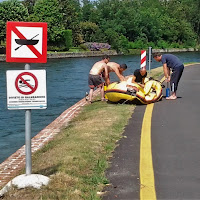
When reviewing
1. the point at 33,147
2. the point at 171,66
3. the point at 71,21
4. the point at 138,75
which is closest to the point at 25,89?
the point at 33,147

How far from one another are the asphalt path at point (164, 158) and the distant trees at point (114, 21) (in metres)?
69.1

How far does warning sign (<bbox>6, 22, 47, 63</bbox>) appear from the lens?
5547 mm

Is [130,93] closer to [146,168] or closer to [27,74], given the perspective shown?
[146,168]

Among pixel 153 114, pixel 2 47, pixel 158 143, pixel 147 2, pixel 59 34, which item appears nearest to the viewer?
pixel 158 143

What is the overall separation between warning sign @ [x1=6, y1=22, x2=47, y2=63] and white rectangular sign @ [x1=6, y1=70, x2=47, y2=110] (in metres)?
0.16

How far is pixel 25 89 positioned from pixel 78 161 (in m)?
1.52

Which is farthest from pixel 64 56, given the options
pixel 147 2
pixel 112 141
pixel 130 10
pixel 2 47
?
pixel 147 2

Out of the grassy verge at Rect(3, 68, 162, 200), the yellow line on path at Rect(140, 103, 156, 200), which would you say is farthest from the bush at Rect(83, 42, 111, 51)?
the yellow line on path at Rect(140, 103, 156, 200)

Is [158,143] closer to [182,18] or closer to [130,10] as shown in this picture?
[130,10]

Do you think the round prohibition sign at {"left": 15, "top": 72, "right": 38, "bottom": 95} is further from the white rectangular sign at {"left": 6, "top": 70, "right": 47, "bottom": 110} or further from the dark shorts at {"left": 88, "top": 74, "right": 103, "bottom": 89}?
the dark shorts at {"left": 88, "top": 74, "right": 103, "bottom": 89}

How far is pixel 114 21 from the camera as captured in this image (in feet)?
372

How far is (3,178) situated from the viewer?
6727mm

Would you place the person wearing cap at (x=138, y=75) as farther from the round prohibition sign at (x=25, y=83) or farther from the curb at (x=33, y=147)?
the round prohibition sign at (x=25, y=83)

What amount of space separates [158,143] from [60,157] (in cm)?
189
